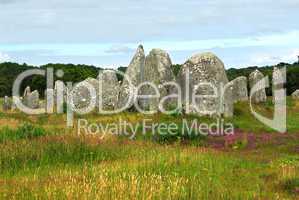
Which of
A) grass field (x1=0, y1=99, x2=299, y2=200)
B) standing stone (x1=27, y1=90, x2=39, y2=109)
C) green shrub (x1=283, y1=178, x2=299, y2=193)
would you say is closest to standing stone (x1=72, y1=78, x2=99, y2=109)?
standing stone (x1=27, y1=90, x2=39, y2=109)

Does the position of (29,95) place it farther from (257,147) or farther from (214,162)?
(214,162)

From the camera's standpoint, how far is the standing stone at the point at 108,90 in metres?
42.0

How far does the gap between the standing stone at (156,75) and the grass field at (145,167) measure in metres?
9.67

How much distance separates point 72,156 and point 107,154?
120 cm

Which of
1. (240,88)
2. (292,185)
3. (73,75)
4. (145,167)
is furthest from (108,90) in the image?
(73,75)

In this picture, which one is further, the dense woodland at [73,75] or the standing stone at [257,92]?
the dense woodland at [73,75]

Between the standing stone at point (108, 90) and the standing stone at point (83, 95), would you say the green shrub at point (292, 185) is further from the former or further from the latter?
the standing stone at point (83, 95)

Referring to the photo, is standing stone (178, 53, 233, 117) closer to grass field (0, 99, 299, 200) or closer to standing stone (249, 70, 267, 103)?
grass field (0, 99, 299, 200)

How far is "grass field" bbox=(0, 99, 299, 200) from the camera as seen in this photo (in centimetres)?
1319

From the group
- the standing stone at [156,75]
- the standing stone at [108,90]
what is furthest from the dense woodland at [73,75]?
the standing stone at [156,75]

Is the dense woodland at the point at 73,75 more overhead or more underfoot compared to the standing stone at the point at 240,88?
more overhead

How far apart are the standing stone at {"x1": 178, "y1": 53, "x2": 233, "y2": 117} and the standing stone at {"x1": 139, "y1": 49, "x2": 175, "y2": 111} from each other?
1.28m

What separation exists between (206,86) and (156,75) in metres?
4.17

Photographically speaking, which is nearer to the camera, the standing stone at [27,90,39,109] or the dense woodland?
the standing stone at [27,90,39,109]
